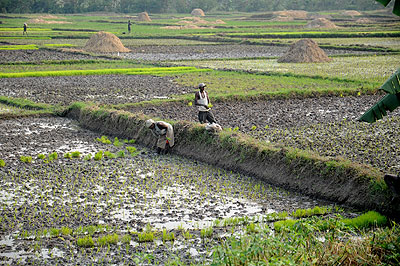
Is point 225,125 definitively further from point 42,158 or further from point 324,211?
point 324,211

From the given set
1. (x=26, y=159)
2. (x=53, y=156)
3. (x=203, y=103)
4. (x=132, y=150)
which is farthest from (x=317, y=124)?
(x=26, y=159)

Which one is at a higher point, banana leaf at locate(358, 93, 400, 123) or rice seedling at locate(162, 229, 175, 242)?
banana leaf at locate(358, 93, 400, 123)

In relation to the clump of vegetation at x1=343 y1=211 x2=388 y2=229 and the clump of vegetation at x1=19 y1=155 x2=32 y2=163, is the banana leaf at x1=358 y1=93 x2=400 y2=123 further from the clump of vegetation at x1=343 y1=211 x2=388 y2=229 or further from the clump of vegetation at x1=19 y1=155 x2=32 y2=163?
the clump of vegetation at x1=19 y1=155 x2=32 y2=163

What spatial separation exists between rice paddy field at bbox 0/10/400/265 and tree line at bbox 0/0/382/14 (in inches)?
2088

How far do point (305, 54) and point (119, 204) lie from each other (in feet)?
58.9

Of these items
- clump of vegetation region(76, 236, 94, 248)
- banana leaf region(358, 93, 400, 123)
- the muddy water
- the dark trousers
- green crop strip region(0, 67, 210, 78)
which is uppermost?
banana leaf region(358, 93, 400, 123)

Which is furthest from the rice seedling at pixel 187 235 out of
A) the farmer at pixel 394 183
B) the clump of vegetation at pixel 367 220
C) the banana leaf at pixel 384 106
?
the banana leaf at pixel 384 106

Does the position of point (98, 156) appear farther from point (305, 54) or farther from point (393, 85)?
point (305, 54)

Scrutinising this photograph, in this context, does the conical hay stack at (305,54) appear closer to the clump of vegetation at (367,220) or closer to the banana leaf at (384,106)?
the banana leaf at (384,106)

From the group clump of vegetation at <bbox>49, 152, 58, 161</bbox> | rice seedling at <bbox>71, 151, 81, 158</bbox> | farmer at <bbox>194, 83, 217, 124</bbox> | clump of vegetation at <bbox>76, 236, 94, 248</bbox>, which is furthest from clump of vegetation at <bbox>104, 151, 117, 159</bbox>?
clump of vegetation at <bbox>76, 236, 94, 248</bbox>

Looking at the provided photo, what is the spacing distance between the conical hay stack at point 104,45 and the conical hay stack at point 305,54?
925cm

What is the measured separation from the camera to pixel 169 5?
7756 cm

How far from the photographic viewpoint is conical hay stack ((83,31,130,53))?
93.4 feet

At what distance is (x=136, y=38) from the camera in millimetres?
37438
